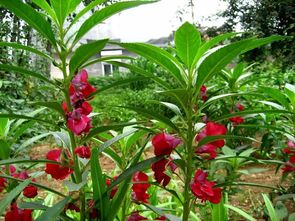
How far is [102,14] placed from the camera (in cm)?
80

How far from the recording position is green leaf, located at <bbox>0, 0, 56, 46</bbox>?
0.72 m

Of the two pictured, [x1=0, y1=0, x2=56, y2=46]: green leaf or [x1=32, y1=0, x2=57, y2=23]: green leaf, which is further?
[x1=32, y1=0, x2=57, y2=23]: green leaf

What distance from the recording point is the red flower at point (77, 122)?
0.85 m

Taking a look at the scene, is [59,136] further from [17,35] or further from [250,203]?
[17,35]

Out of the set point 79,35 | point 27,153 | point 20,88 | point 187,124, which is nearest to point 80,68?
point 79,35

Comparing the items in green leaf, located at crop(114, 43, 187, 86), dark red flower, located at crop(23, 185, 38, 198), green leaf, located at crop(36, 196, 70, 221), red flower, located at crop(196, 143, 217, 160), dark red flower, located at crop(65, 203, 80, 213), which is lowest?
dark red flower, located at crop(65, 203, 80, 213)

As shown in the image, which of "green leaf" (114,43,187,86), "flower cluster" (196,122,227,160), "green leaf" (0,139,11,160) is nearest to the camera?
"green leaf" (114,43,187,86)

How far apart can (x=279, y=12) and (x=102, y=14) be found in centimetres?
713

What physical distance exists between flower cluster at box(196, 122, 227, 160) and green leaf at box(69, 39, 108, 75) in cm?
35

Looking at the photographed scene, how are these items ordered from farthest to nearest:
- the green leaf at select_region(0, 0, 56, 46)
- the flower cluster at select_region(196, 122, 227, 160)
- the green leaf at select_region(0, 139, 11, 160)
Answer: the green leaf at select_region(0, 139, 11, 160), the flower cluster at select_region(196, 122, 227, 160), the green leaf at select_region(0, 0, 56, 46)

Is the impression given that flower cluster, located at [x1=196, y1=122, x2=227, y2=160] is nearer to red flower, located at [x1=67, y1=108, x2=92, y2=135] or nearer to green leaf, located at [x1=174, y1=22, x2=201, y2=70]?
green leaf, located at [x1=174, y1=22, x2=201, y2=70]

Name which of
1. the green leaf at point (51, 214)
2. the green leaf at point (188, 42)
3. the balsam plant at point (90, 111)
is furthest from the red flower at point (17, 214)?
the green leaf at point (188, 42)

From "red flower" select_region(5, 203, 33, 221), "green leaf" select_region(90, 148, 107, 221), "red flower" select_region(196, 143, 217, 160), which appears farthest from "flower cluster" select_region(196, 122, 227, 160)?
"red flower" select_region(5, 203, 33, 221)

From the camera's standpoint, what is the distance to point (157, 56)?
869 mm
